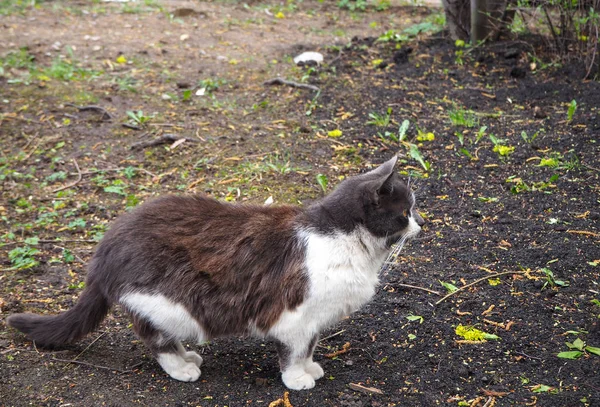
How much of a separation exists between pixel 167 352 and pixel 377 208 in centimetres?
137

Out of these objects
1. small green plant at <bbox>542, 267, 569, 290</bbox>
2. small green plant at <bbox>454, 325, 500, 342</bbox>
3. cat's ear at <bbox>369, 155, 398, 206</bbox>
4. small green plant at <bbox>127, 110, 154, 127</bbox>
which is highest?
cat's ear at <bbox>369, 155, 398, 206</bbox>

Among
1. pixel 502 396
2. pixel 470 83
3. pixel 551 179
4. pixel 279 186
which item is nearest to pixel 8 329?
pixel 279 186

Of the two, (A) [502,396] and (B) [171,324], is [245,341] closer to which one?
(B) [171,324]

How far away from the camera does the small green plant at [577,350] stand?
3.74 metres

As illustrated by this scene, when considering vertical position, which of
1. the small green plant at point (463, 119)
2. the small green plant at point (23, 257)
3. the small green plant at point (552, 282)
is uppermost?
the small green plant at point (463, 119)

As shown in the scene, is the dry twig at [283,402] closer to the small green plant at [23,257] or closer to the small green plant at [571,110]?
the small green plant at [23,257]

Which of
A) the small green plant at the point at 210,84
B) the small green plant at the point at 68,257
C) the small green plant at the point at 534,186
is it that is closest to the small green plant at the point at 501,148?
the small green plant at the point at 534,186

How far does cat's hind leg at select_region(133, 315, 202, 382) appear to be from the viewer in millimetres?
3732

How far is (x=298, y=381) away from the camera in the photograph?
373 cm

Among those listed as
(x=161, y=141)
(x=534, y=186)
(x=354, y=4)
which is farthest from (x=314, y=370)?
(x=354, y=4)

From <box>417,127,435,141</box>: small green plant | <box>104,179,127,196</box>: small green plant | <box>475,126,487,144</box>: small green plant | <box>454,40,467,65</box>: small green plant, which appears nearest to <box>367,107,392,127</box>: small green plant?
<box>417,127,435,141</box>: small green plant

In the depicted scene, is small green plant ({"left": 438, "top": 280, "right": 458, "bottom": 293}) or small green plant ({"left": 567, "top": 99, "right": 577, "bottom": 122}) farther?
small green plant ({"left": 567, "top": 99, "right": 577, "bottom": 122})

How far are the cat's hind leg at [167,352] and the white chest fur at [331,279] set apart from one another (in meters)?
0.54

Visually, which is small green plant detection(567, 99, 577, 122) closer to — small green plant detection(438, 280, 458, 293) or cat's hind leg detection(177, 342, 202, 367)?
small green plant detection(438, 280, 458, 293)
